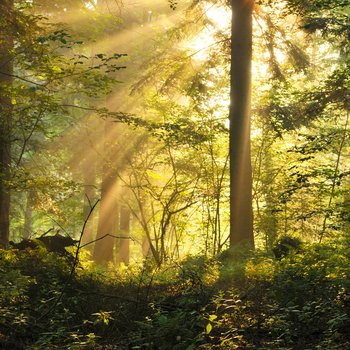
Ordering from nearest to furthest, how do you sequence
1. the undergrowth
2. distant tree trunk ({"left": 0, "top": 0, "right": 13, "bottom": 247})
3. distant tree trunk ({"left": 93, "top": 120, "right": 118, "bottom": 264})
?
the undergrowth < distant tree trunk ({"left": 0, "top": 0, "right": 13, "bottom": 247}) < distant tree trunk ({"left": 93, "top": 120, "right": 118, "bottom": 264})

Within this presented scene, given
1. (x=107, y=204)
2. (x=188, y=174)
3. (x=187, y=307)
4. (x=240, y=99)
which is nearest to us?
(x=187, y=307)

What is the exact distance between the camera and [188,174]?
17828mm

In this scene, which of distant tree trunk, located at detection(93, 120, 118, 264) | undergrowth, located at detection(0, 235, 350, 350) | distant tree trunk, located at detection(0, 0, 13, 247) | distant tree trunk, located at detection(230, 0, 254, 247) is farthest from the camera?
distant tree trunk, located at detection(93, 120, 118, 264)

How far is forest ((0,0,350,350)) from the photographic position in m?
5.82

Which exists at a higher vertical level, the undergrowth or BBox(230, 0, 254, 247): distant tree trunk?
BBox(230, 0, 254, 247): distant tree trunk

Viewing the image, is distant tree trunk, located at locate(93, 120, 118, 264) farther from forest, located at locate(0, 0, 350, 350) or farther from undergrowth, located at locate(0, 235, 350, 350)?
undergrowth, located at locate(0, 235, 350, 350)

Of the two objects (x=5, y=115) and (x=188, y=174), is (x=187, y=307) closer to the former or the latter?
(x=5, y=115)

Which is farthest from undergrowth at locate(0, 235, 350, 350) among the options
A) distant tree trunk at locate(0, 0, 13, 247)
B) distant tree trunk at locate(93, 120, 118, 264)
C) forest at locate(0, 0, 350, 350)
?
distant tree trunk at locate(93, 120, 118, 264)

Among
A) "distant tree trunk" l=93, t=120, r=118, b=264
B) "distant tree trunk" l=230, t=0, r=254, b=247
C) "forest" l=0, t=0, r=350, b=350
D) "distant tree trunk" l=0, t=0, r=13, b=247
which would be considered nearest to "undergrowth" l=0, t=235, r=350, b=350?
"forest" l=0, t=0, r=350, b=350

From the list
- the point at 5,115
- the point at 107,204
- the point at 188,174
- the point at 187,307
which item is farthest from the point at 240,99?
the point at 107,204

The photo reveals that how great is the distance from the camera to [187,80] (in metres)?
13.8

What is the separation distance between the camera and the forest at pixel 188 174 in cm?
582

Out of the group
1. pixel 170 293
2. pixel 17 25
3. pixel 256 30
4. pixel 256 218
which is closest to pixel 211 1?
pixel 256 30

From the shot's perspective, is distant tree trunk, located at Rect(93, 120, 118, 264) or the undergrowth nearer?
the undergrowth
